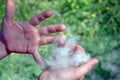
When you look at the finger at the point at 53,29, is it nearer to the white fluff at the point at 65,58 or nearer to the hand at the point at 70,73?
the white fluff at the point at 65,58

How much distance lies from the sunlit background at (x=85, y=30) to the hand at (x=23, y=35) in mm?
945

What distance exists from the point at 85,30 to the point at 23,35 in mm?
1521

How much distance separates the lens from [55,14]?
10.9ft

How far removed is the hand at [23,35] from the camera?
1.67m

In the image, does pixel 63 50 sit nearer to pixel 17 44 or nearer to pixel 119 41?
pixel 17 44

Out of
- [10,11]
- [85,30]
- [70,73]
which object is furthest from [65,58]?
[85,30]

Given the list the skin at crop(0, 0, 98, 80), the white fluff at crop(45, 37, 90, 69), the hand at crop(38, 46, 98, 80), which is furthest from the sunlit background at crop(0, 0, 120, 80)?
the hand at crop(38, 46, 98, 80)

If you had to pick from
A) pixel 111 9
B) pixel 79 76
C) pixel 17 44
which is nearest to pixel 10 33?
pixel 17 44

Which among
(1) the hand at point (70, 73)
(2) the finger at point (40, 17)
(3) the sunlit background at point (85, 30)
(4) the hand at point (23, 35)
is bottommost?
(3) the sunlit background at point (85, 30)

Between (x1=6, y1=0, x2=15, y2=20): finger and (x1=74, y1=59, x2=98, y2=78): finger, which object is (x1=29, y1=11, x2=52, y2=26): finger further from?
(x1=74, y1=59, x2=98, y2=78): finger

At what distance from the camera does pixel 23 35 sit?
169 cm

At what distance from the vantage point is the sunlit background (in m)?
2.73

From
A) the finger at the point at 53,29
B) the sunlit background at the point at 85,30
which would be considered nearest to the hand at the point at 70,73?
the finger at the point at 53,29

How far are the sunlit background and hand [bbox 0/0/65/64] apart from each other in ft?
3.10
